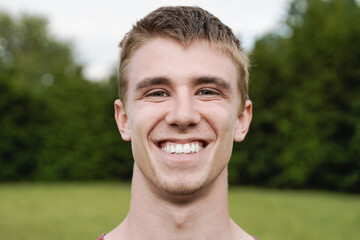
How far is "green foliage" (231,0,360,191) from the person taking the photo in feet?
51.4

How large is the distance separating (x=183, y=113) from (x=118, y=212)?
1026 centimetres

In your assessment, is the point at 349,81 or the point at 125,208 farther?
the point at 349,81

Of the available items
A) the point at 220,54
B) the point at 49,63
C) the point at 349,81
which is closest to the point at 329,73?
the point at 349,81

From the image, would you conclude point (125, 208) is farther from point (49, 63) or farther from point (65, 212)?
point (49, 63)

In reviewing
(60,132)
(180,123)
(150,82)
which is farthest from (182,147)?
(60,132)

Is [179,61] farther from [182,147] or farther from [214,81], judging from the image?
[182,147]

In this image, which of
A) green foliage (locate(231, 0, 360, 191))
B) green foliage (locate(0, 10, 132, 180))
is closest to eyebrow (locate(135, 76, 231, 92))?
green foliage (locate(231, 0, 360, 191))

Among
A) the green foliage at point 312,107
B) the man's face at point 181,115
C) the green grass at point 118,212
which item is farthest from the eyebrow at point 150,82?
the green foliage at point 312,107

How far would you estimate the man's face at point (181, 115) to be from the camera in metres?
1.81

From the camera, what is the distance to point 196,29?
1.98 meters

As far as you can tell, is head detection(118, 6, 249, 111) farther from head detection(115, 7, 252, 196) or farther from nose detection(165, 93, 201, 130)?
nose detection(165, 93, 201, 130)

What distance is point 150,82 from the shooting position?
6.24 ft

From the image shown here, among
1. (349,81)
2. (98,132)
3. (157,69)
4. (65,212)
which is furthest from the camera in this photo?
(98,132)

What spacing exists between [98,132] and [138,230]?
1782cm
